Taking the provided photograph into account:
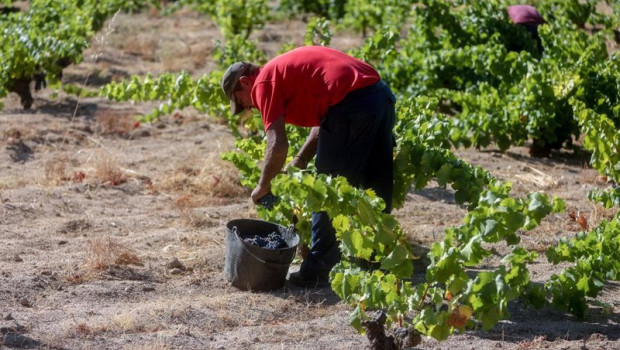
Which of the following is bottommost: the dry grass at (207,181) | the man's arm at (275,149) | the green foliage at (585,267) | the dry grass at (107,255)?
the dry grass at (207,181)

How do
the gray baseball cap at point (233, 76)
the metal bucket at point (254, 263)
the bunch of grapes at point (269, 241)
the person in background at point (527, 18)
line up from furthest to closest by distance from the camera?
the person in background at point (527, 18)
the bunch of grapes at point (269, 241)
the metal bucket at point (254, 263)
the gray baseball cap at point (233, 76)

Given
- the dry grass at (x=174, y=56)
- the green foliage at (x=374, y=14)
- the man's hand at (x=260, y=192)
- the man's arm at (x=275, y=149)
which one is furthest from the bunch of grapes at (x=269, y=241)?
the dry grass at (x=174, y=56)

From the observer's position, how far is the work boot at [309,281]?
6223 mm

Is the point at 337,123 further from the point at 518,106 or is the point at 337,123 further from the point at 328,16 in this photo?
the point at 328,16

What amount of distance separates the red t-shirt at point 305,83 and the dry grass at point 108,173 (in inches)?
123

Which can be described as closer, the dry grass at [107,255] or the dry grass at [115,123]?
the dry grass at [107,255]

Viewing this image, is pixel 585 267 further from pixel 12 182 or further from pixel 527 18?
pixel 527 18

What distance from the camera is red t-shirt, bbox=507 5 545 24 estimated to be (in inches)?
431

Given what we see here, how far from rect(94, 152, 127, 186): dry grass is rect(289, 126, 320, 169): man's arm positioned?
2.83 metres

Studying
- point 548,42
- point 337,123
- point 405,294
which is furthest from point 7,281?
point 548,42

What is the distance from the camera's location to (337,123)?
579cm

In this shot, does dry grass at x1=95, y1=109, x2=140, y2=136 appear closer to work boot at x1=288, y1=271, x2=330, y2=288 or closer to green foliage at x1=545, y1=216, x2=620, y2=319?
work boot at x1=288, y1=271, x2=330, y2=288

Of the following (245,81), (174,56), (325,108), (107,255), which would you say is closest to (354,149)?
(325,108)

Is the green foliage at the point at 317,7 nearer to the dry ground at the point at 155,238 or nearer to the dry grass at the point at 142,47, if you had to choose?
the dry grass at the point at 142,47
